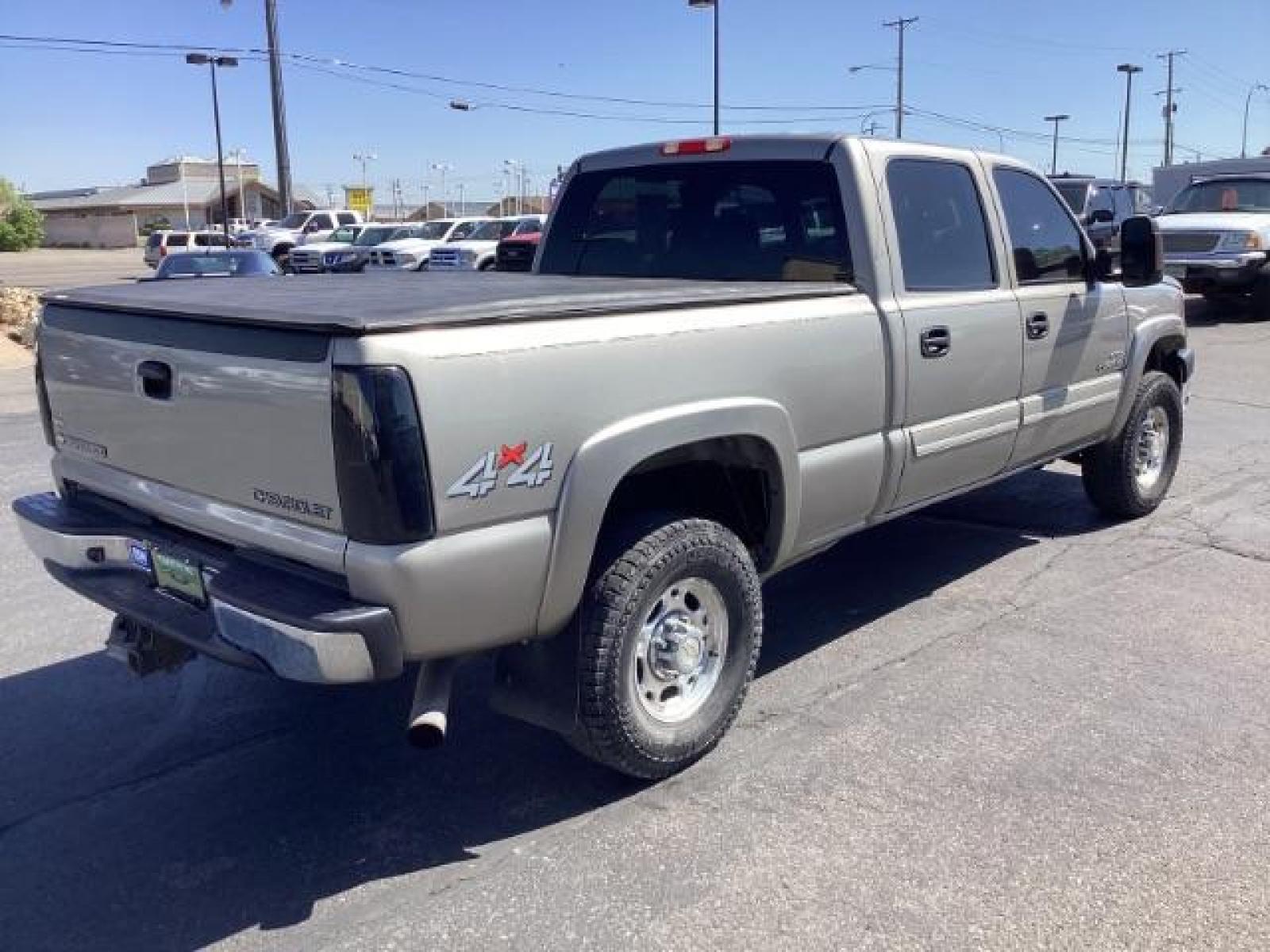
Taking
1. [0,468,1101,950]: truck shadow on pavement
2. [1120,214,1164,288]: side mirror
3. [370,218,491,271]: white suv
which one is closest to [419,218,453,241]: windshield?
[370,218,491,271]: white suv

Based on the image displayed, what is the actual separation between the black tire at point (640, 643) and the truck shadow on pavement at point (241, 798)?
227 mm

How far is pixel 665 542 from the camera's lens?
3420 mm

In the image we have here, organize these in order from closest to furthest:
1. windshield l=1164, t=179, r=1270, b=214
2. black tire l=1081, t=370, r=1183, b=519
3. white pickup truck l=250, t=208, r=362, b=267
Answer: black tire l=1081, t=370, r=1183, b=519 → windshield l=1164, t=179, r=1270, b=214 → white pickup truck l=250, t=208, r=362, b=267

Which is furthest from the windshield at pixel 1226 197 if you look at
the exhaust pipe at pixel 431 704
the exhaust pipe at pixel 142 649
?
the exhaust pipe at pixel 142 649

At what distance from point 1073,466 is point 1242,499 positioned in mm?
1238

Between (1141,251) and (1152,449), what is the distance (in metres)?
1.53

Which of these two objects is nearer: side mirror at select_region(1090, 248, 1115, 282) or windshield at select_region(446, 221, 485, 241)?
side mirror at select_region(1090, 248, 1115, 282)

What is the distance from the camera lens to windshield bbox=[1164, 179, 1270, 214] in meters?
17.3

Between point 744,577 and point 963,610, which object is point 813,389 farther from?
point 963,610

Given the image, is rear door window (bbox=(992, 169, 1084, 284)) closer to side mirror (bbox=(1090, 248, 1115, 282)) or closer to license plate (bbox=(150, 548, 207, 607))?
side mirror (bbox=(1090, 248, 1115, 282))

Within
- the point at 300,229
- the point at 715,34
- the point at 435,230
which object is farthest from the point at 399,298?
the point at 300,229

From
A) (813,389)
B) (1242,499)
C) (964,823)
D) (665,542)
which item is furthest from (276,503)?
(1242,499)

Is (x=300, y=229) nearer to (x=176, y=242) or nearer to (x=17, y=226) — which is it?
(x=176, y=242)

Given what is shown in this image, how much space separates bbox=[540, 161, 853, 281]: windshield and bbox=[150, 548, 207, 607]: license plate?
2404mm
